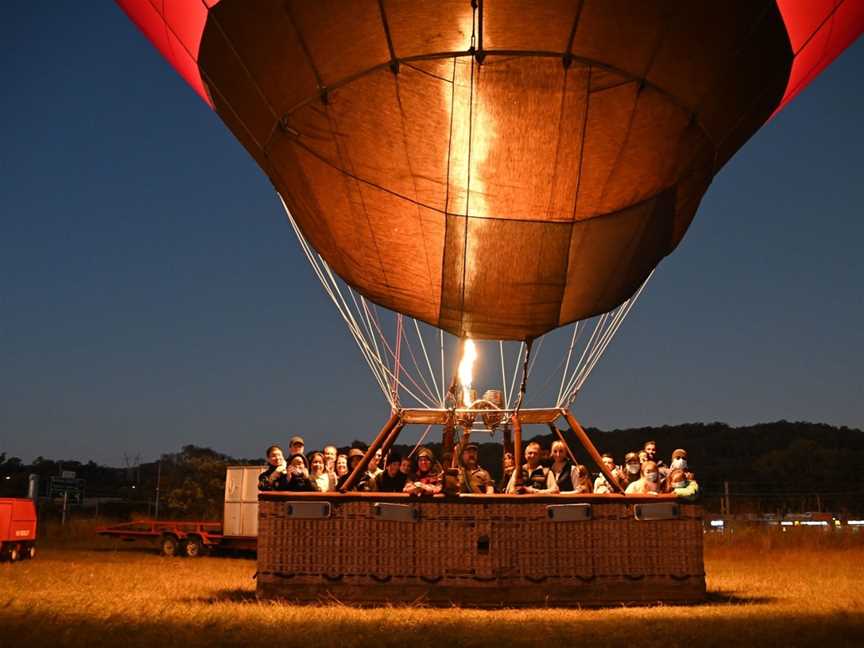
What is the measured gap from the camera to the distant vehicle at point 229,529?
54.4ft

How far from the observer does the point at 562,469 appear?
820 cm

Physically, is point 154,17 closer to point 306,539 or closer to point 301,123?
point 301,123

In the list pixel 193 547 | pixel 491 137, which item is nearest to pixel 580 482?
pixel 491 137

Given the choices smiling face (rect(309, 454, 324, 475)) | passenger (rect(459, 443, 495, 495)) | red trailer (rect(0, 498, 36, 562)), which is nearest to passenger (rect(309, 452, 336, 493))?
smiling face (rect(309, 454, 324, 475))

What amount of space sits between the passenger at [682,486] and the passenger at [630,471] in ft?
2.98

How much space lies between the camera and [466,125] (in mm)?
7219

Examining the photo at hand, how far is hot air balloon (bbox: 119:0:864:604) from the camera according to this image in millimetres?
6931

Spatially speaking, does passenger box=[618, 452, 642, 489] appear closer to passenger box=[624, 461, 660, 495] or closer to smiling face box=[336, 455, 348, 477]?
passenger box=[624, 461, 660, 495]

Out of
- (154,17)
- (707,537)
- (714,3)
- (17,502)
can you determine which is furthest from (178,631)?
(707,537)

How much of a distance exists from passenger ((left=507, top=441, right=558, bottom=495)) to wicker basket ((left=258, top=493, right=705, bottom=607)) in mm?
665

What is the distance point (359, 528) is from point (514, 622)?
5.47 feet

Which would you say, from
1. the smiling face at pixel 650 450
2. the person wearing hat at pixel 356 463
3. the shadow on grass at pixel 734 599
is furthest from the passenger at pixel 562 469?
the person wearing hat at pixel 356 463

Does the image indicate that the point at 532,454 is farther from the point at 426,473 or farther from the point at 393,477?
the point at 393,477

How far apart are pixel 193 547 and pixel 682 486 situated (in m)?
11.6
